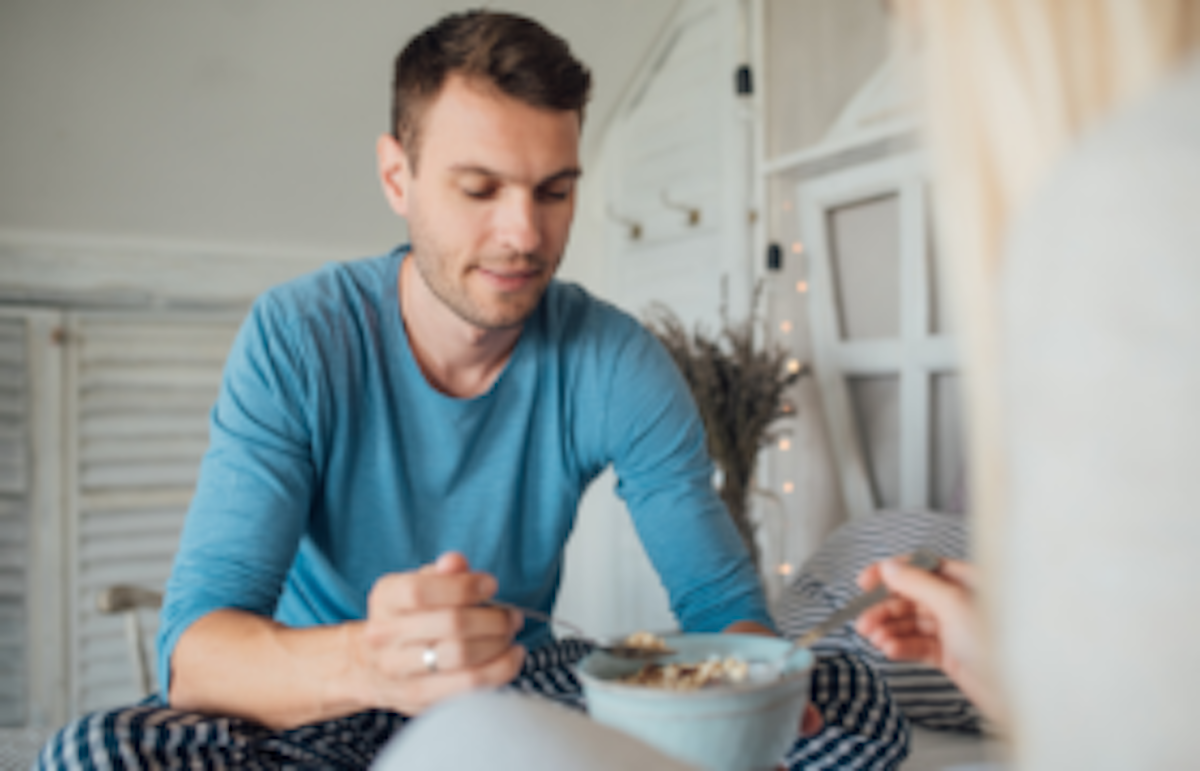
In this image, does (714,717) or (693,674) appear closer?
(714,717)

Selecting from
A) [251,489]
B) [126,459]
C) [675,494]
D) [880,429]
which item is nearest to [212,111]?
[126,459]

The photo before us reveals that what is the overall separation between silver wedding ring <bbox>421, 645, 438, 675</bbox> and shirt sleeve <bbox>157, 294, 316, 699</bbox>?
34 centimetres

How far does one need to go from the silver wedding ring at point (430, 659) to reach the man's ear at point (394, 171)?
76 cm

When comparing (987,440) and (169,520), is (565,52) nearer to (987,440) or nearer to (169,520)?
(987,440)

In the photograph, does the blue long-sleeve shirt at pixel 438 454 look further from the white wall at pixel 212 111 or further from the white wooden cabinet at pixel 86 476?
the white wooden cabinet at pixel 86 476

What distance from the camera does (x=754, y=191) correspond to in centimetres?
261

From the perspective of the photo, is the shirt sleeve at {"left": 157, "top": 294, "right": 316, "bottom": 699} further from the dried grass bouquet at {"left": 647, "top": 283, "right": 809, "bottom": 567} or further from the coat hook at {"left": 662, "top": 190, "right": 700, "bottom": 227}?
the coat hook at {"left": 662, "top": 190, "right": 700, "bottom": 227}

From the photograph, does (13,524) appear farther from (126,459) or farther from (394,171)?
(394,171)

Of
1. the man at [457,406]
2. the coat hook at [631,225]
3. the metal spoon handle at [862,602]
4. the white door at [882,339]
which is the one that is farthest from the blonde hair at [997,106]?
the coat hook at [631,225]

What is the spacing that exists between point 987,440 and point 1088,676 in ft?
0.45

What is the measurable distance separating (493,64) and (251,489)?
638 mm

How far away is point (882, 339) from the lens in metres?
2.39

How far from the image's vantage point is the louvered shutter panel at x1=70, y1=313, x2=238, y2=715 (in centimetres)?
258

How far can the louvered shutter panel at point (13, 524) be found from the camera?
8.13 feet
